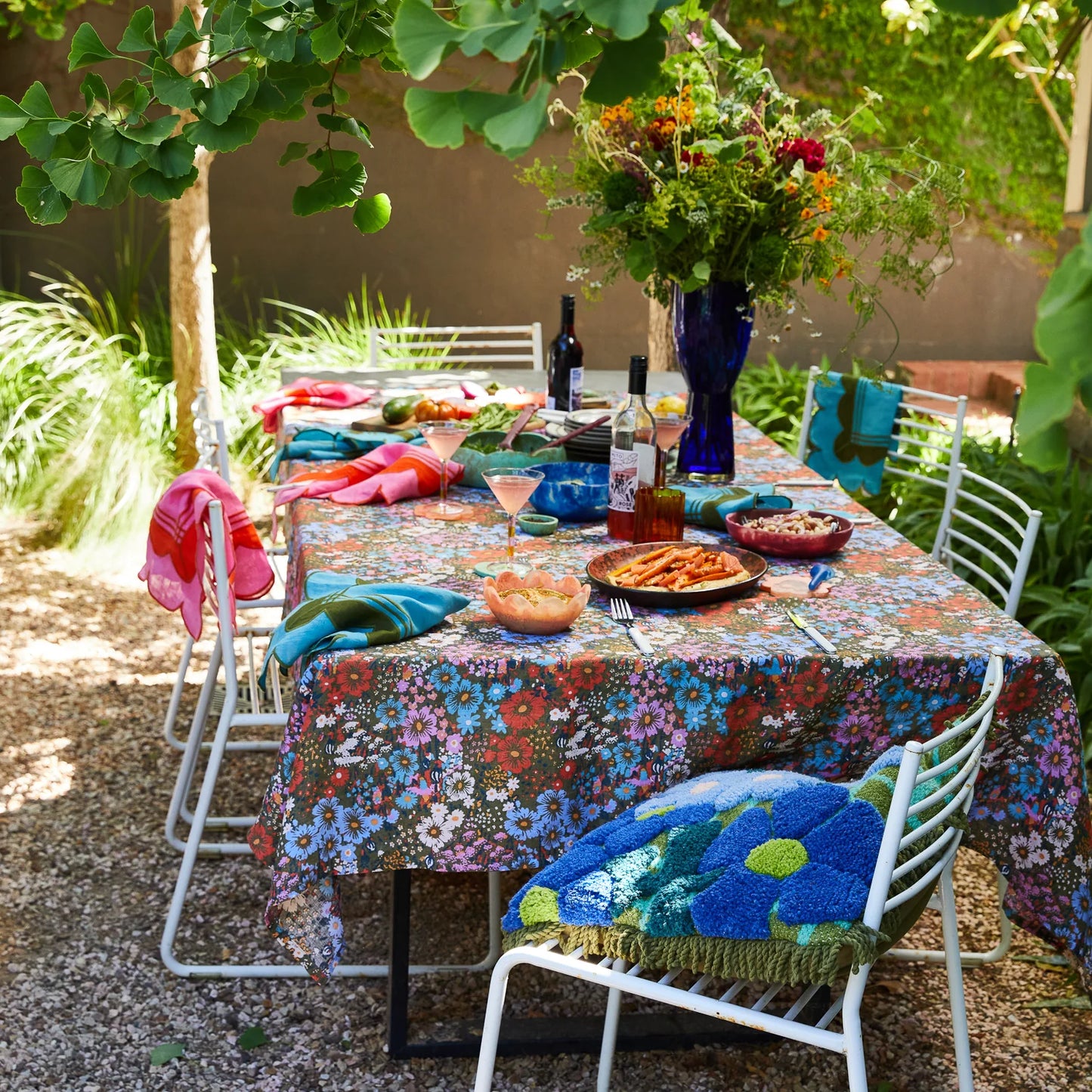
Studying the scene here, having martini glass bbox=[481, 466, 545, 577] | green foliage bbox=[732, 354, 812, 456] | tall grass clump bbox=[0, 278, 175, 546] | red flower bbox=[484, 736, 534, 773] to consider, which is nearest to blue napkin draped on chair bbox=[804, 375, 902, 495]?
martini glass bbox=[481, 466, 545, 577]

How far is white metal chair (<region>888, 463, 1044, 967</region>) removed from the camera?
251 centimetres

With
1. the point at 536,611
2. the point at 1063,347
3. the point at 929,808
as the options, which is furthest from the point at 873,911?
the point at 1063,347

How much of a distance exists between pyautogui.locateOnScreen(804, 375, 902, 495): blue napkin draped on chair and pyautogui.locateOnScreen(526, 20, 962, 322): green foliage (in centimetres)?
77

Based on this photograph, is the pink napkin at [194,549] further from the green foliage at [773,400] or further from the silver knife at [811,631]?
the green foliage at [773,400]

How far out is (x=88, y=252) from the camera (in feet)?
21.8

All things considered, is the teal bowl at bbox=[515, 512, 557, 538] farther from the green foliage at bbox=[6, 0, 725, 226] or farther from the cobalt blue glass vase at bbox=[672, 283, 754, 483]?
the green foliage at bbox=[6, 0, 725, 226]

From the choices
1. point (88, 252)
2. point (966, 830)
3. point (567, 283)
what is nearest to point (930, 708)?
point (966, 830)

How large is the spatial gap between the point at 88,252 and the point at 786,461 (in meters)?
4.67

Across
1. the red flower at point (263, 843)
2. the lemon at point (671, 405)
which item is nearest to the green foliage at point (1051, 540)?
the lemon at point (671, 405)

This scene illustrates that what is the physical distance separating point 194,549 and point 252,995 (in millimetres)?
859

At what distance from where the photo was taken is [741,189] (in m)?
2.70

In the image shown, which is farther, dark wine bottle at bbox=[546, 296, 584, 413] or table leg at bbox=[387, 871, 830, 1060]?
dark wine bottle at bbox=[546, 296, 584, 413]

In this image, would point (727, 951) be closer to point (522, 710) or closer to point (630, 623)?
point (522, 710)

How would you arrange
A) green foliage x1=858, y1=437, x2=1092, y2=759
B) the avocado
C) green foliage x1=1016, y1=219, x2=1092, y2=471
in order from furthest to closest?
the avocado
green foliage x1=858, y1=437, x2=1092, y2=759
green foliage x1=1016, y1=219, x2=1092, y2=471
